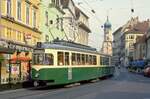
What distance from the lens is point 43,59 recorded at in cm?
3167

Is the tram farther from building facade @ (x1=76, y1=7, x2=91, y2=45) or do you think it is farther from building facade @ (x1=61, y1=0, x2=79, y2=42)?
building facade @ (x1=76, y1=7, x2=91, y2=45)

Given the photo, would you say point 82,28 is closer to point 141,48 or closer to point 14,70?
point 141,48

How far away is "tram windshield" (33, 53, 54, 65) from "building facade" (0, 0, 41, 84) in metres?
2.74

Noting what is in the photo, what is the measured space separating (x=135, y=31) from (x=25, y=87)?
14159 centimetres

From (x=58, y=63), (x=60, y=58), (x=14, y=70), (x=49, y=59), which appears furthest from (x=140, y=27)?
(x=49, y=59)

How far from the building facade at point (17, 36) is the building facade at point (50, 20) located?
131 inches

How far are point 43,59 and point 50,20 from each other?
2752 cm

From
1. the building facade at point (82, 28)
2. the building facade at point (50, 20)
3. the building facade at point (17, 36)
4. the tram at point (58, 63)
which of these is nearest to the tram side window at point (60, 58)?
the tram at point (58, 63)

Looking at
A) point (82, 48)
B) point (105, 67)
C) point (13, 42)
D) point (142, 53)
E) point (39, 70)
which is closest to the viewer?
point (39, 70)

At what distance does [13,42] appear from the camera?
4125cm

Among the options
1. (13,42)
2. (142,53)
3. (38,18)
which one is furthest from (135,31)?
(13,42)

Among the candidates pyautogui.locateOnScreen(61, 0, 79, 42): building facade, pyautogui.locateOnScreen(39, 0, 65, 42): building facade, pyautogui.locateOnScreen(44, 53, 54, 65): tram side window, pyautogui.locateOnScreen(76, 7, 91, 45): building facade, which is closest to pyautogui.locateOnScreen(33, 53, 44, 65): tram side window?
pyautogui.locateOnScreen(44, 53, 54, 65): tram side window

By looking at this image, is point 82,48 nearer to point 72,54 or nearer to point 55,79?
point 72,54

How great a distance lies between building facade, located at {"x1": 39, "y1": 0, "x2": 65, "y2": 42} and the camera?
55.4 meters
